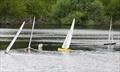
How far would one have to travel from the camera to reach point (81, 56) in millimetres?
49000

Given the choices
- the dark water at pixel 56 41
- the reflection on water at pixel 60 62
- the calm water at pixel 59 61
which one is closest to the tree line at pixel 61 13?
the dark water at pixel 56 41

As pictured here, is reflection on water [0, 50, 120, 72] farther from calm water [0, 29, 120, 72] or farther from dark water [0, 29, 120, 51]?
dark water [0, 29, 120, 51]

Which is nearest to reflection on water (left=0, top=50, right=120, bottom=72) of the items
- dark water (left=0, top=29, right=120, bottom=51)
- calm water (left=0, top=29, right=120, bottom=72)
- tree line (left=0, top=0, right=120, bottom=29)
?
calm water (left=0, top=29, right=120, bottom=72)

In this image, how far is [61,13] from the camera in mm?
142625

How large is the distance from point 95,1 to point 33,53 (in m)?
94.0

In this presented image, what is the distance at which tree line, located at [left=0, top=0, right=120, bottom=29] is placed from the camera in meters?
139

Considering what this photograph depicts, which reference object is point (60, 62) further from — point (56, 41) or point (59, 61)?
point (56, 41)

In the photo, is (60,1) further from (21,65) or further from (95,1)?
(21,65)

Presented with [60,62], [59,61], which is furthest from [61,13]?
[60,62]

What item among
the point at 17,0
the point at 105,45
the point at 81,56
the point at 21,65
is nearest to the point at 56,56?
the point at 81,56

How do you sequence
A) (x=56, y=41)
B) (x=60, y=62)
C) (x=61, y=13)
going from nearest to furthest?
(x=60, y=62)
(x=56, y=41)
(x=61, y=13)

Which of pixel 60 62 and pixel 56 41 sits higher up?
pixel 60 62

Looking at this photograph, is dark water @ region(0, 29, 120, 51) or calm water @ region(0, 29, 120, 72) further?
dark water @ region(0, 29, 120, 51)

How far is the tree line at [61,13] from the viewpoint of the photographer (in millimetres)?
139375
